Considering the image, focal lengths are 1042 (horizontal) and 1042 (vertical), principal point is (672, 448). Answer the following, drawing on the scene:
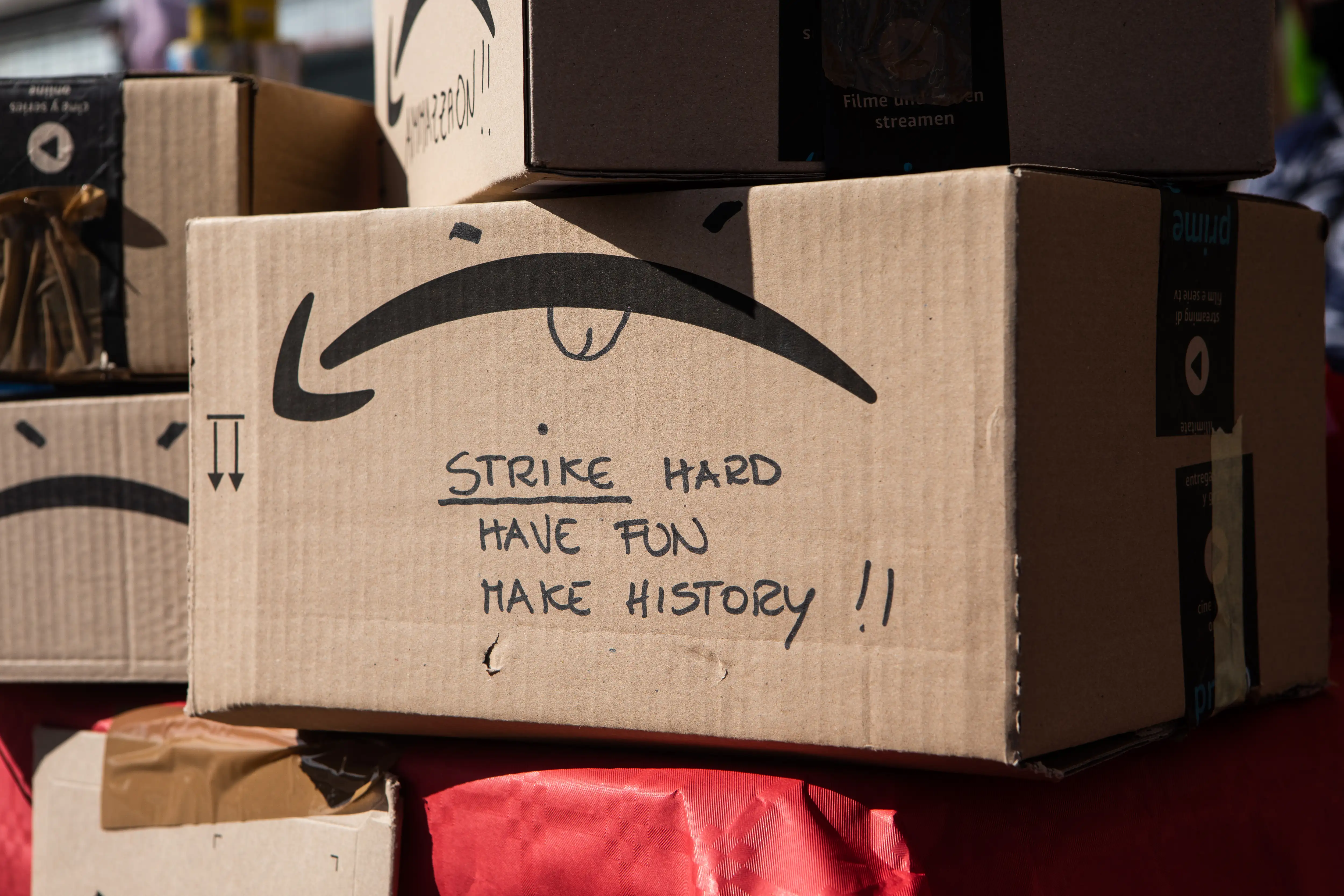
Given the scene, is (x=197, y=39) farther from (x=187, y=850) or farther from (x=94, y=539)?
(x=187, y=850)

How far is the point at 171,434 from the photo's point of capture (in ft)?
2.64

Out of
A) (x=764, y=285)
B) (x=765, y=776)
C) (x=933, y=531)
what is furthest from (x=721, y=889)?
(x=764, y=285)

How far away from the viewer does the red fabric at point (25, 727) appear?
846mm

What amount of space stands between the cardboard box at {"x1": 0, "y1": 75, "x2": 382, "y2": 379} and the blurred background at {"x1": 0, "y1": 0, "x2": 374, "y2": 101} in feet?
0.15

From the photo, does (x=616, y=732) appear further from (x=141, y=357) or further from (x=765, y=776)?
(x=141, y=357)

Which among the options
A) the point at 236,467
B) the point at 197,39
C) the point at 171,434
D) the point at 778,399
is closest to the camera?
the point at 778,399

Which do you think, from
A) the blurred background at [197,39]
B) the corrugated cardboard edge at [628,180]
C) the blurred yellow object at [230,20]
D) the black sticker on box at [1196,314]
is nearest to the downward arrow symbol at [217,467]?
the corrugated cardboard edge at [628,180]

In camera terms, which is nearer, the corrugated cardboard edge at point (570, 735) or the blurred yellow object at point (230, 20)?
the corrugated cardboard edge at point (570, 735)

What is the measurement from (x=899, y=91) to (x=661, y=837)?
1.51 ft

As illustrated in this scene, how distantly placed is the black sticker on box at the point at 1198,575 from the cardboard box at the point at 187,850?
0.51m

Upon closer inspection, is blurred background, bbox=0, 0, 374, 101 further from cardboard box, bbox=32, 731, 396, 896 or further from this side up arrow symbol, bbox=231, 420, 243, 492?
cardboard box, bbox=32, 731, 396, 896

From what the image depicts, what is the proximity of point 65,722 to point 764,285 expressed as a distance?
2.21ft

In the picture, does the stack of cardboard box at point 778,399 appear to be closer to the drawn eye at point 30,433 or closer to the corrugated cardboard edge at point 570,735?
the corrugated cardboard edge at point 570,735

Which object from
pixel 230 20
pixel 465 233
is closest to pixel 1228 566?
pixel 465 233
